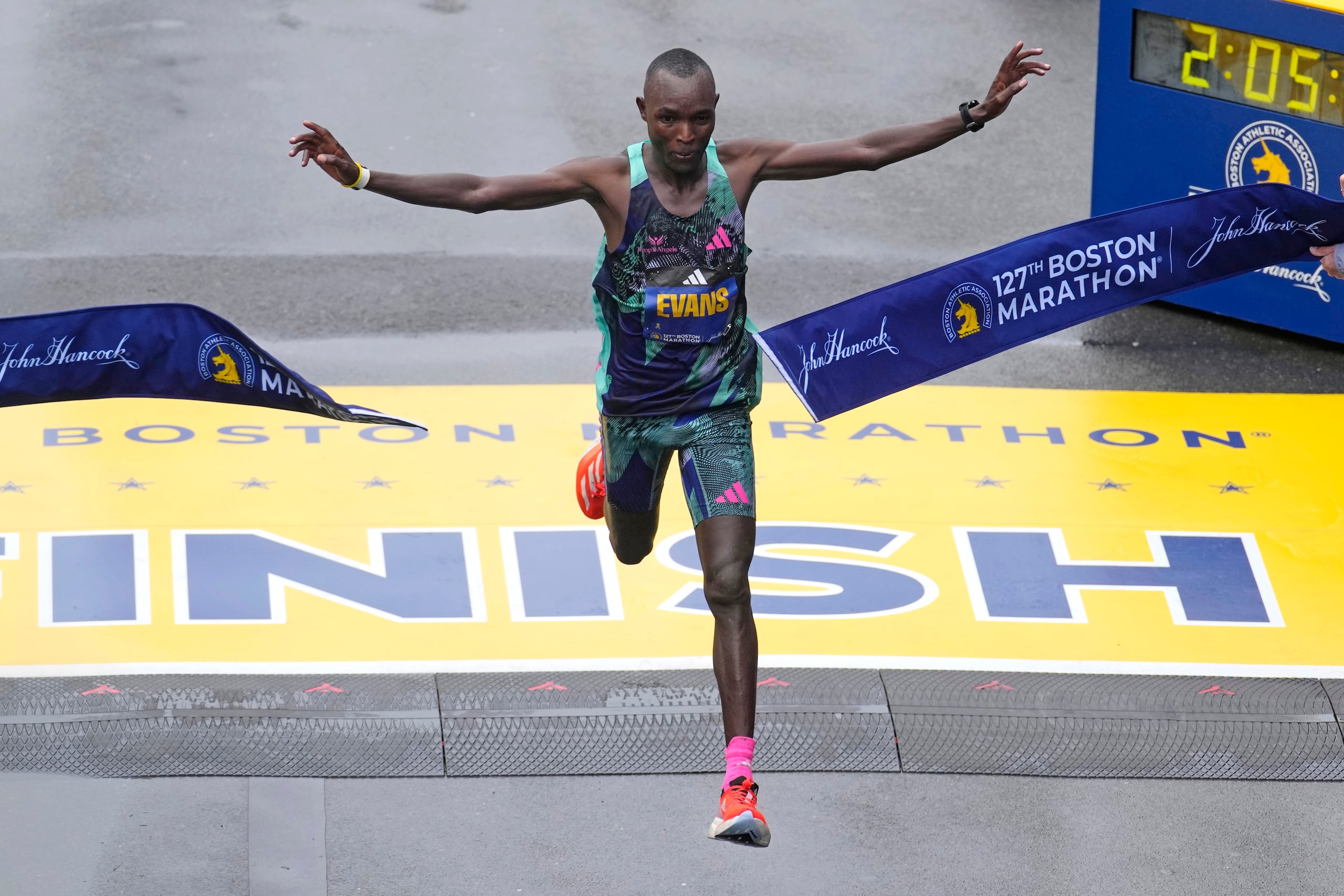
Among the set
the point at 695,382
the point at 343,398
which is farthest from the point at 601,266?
the point at 343,398

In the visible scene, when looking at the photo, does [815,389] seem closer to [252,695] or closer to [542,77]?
[252,695]

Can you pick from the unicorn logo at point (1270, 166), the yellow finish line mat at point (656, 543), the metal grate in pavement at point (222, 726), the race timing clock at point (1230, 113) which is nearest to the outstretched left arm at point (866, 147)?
the yellow finish line mat at point (656, 543)

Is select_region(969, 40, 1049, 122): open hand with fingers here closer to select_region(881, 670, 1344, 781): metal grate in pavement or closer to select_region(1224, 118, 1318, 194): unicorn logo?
select_region(881, 670, 1344, 781): metal grate in pavement

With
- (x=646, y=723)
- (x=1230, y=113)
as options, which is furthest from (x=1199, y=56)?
(x=646, y=723)

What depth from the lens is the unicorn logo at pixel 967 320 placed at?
700cm

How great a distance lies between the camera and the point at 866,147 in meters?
6.23

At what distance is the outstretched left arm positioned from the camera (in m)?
6.20

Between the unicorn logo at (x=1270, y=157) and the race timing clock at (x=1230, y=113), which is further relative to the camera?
the unicorn logo at (x=1270, y=157)

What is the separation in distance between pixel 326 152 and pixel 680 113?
112 cm

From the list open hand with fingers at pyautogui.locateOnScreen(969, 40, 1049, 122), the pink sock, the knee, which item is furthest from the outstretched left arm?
the pink sock

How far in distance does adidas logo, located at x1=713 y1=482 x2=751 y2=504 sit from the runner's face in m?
1.08

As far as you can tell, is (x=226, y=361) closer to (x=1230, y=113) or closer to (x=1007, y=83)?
(x=1007, y=83)

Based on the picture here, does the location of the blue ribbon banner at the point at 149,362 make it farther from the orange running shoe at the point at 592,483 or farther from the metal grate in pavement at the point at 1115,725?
the metal grate in pavement at the point at 1115,725

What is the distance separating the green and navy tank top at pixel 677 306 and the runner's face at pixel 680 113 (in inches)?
8.5
